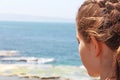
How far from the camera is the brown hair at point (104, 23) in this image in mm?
1311

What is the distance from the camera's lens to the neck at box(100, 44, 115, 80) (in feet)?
4.33

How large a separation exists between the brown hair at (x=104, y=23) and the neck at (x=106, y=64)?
0.02m

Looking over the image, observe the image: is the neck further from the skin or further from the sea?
the sea

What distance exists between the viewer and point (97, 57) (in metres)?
1.35

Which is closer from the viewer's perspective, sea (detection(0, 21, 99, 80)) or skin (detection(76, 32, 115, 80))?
skin (detection(76, 32, 115, 80))

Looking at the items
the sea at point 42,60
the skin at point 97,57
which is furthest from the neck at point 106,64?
the sea at point 42,60

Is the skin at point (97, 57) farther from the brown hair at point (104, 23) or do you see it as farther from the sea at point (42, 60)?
the sea at point (42, 60)

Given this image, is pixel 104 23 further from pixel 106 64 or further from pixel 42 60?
pixel 42 60

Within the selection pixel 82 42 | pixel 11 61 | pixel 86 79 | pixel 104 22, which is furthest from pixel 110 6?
pixel 11 61

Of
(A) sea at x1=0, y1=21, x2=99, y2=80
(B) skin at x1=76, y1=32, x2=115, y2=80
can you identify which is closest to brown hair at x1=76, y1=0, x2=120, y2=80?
(B) skin at x1=76, y1=32, x2=115, y2=80

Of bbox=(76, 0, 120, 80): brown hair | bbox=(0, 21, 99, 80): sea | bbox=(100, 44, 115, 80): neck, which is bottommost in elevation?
bbox=(0, 21, 99, 80): sea

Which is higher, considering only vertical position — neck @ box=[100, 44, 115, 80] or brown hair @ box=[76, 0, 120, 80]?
brown hair @ box=[76, 0, 120, 80]

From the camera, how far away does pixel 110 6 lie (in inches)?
52.5

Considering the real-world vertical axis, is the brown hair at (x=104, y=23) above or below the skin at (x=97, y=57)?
above
